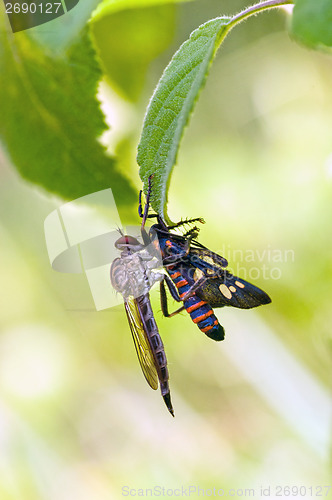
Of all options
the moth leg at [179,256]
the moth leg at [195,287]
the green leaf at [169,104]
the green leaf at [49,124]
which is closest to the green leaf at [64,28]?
the green leaf at [49,124]

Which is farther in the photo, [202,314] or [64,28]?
[202,314]

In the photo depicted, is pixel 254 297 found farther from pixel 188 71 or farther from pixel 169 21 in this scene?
pixel 169 21

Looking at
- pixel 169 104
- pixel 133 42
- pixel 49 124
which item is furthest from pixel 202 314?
pixel 133 42

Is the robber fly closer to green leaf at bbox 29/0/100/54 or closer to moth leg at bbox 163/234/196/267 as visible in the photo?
moth leg at bbox 163/234/196/267

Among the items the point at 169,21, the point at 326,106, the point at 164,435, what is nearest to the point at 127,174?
the point at 169,21

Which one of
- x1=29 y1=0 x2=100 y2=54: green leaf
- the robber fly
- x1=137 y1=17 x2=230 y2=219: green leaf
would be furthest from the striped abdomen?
x1=29 y1=0 x2=100 y2=54: green leaf

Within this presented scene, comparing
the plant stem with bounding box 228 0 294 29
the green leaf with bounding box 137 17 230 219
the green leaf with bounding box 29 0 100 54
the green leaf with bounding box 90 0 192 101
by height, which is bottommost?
the green leaf with bounding box 137 17 230 219

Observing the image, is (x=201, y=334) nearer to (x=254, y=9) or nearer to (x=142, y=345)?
(x=142, y=345)

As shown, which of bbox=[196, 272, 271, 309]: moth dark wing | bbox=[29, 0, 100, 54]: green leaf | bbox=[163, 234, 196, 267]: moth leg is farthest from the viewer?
bbox=[163, 234, 196, 267]: moth leg
